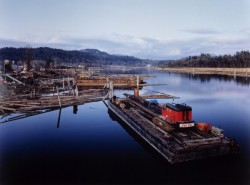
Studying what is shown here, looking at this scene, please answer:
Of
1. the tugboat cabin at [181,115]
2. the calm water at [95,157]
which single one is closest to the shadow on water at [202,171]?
the calm water at [95,157]

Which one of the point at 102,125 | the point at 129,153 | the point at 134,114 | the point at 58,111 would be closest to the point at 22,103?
the point at 58,111

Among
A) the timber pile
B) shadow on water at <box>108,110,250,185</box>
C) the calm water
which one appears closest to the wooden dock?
shadow on water at <box>108,110,250,185</box>

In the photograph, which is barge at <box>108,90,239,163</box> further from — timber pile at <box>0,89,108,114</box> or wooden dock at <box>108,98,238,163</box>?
timber pile at <box>0,89,108,114</box>

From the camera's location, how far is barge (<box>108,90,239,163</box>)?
1969 cm

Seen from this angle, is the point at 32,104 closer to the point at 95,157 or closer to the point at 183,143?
the point at 95,157

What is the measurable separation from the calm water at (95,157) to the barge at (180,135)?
2.58ft

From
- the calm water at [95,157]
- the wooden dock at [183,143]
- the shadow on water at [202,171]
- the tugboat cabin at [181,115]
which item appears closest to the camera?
the shadow on water at [202,171]

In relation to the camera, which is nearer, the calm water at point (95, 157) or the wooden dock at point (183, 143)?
the calm water at point (95, 157)

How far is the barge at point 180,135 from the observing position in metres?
19.7

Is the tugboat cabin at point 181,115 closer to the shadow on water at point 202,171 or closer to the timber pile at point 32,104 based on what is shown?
the shadow on water at point 202,171

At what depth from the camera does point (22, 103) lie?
39438mm

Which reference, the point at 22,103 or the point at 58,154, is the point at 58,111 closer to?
the point at 22,103

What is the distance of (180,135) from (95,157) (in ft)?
25.0

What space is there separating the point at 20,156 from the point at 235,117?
29.0 m
